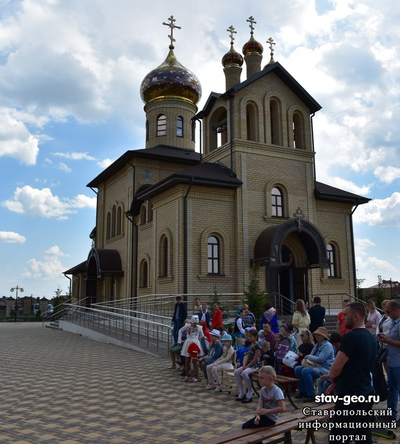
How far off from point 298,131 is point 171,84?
928 centimetres

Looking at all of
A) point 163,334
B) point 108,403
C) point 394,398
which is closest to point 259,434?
point 394,398

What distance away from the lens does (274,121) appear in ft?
62.8

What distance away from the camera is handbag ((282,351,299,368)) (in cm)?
735

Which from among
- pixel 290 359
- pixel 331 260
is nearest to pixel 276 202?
pixel 331 260

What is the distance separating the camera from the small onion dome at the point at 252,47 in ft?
68.9

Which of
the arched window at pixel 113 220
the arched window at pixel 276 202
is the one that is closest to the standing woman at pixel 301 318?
the arched window at pixel 276 202

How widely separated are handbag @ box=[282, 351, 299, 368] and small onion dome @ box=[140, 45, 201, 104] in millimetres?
20944

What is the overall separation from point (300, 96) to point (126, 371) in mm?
13792

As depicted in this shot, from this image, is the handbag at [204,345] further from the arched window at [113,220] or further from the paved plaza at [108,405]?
the arched window at [113,220]

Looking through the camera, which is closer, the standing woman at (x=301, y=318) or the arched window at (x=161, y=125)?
the standing woman at (x=301, y=318)

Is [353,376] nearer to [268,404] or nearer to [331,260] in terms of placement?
[268,404]

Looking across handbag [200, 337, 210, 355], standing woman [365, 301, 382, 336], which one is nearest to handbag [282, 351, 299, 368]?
standing woman [365, 301, 382, 336]

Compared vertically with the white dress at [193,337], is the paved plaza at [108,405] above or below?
below

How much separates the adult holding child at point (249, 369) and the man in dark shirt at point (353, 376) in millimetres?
3624
